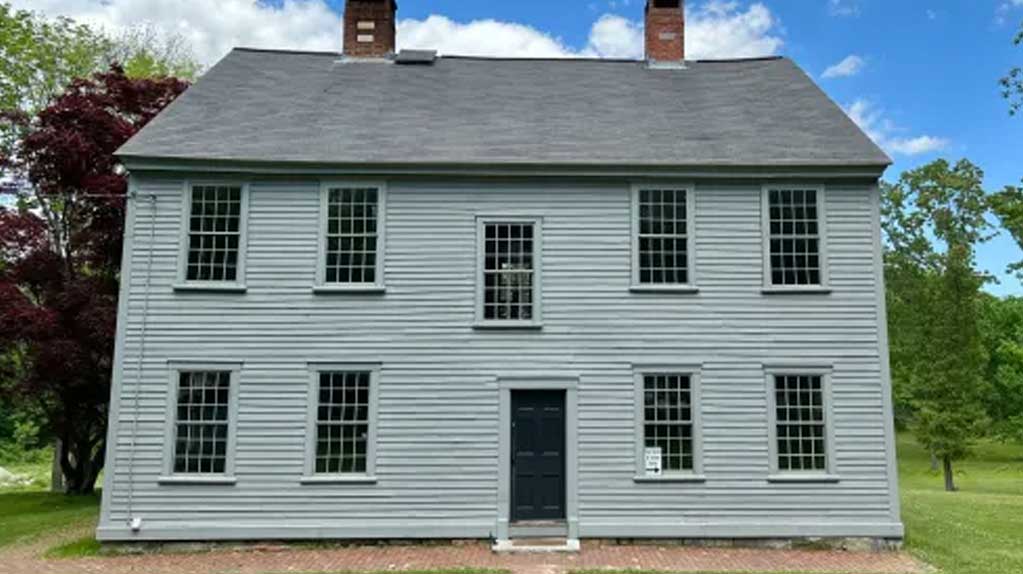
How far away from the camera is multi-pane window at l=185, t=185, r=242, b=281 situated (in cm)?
1180

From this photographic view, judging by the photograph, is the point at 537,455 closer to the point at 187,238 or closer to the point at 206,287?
the point at 206,287

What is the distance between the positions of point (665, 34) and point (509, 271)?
25.9ft

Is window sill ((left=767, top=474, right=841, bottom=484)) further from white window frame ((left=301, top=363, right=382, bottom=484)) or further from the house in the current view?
white window frame ((left=301, top=363, right=382, bottom=484))

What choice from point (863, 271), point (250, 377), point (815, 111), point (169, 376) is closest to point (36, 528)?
point (169, 376)

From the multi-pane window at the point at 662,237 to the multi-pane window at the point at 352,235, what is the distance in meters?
4.51

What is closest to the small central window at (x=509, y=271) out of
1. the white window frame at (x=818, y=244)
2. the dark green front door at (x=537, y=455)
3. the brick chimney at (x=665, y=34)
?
the dark green front door at (x=537, y=455)

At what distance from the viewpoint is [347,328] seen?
11.7 m

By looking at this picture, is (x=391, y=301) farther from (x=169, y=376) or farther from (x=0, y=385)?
(x=0, y=385)

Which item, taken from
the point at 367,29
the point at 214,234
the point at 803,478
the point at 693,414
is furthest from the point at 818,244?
the point at 367,29

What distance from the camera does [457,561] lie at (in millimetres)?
10320

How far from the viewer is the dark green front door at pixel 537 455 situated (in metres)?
11.5

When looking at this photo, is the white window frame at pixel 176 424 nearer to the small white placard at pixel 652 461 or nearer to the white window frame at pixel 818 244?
the small white placard at pixel 652 461

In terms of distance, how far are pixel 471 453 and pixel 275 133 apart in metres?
6.60

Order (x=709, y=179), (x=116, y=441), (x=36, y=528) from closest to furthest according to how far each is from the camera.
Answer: (x=116, y=441) < (x=709, y=179) < (x=36, y=528)
